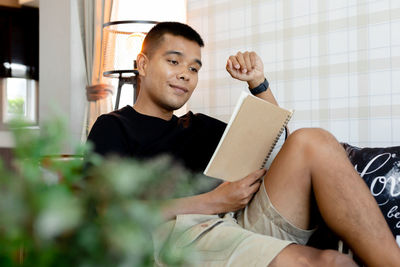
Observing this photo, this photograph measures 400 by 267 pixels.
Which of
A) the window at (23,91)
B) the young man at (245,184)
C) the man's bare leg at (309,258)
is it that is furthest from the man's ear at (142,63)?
the window at (23,91)

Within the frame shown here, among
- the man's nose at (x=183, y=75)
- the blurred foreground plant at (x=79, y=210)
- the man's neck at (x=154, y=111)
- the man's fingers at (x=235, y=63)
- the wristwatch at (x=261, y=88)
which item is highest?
the man's fingers at (x=235, y=63)

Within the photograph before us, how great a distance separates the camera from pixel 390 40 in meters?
1.79

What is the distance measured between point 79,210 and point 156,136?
4.81 feet

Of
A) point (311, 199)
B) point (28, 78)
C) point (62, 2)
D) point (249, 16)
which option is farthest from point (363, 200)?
point (28, 78)

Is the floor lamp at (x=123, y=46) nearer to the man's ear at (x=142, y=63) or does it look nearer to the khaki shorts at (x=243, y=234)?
the man's ear at (x=142, y=63)

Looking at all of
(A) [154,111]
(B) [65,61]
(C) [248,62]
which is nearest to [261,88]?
(C) [248,62]

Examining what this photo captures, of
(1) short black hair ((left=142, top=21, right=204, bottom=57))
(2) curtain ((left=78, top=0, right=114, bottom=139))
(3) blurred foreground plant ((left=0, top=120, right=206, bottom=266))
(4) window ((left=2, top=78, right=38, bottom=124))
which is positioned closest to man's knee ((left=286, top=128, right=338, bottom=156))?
(1) short black hair ((left=142, top=21, right=204, bottom=57))

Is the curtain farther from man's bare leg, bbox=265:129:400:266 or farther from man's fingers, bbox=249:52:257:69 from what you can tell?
man's bare leg, bbox=265:129:400:266

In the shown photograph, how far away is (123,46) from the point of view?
2648 mm

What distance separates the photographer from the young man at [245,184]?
123 cm

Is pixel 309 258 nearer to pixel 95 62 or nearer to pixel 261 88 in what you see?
pixel 261 88

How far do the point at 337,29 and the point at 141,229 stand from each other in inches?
70.2

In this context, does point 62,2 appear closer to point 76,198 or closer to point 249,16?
point 249,16

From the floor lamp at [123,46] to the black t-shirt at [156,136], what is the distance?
2.47ft
